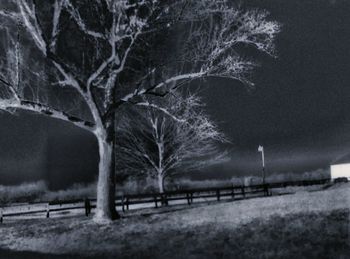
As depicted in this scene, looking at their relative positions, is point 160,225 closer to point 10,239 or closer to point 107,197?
point 107,197

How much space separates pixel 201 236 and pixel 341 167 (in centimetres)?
5573

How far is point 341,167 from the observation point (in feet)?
204

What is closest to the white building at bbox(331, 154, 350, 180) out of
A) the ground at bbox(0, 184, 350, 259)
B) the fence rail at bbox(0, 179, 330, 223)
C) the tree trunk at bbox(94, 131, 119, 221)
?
the fence rail at bbox(0, 179, 330, 223)

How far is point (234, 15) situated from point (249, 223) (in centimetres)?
815

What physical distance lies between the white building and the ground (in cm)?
4892

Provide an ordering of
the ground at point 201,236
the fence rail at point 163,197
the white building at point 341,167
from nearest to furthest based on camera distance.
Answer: the ground at point 201,236
the fence rail at point 163,197
the white building at point 341,167

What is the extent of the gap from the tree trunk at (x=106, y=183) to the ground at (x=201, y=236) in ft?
2.50

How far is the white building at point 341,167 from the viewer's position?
61.2 metres

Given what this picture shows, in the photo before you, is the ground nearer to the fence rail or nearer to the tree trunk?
the tree trunk

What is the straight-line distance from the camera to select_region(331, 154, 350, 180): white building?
6122cm

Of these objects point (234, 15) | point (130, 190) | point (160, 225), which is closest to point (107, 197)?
point (160, 225)

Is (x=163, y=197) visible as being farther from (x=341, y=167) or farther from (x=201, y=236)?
(x=341, y=167)

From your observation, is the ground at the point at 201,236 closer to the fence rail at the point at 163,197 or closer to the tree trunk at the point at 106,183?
the tree trunk at the point at 106,183

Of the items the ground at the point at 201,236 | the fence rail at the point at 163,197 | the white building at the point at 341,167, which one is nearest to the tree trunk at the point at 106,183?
the ground at the point at 201,236
